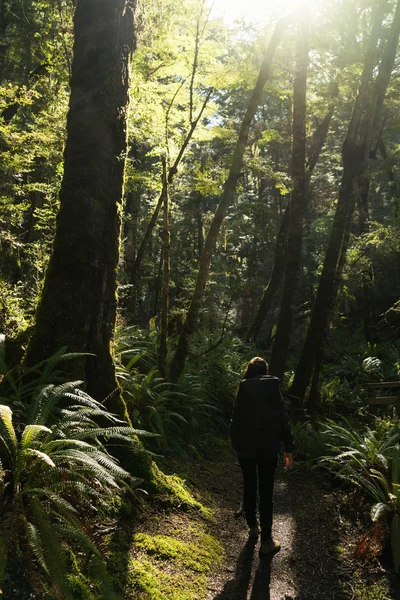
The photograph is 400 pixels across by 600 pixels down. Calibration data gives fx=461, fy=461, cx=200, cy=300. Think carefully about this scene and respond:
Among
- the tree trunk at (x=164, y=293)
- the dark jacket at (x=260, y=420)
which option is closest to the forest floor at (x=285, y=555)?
the dark jacket at (x=260, y=420)

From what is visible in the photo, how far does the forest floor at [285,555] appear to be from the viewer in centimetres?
407

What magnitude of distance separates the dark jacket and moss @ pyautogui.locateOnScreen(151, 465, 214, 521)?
86 centimetres

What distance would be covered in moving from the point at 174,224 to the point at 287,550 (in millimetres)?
21547

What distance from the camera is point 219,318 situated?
24.2m

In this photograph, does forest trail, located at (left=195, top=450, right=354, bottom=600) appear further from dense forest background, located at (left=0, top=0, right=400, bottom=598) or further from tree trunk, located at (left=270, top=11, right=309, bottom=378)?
tree trunk, located at (left=270, top=11, right=309, bottom=378)

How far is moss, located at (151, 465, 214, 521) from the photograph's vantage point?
4.92m

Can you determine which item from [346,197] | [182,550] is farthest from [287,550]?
[346,197]

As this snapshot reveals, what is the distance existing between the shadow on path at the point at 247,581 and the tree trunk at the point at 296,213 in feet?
22.6

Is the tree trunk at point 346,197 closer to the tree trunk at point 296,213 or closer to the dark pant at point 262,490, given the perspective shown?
the tree trunk at point 296,213

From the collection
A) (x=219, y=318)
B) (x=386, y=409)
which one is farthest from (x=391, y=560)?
(x=219, y=318)

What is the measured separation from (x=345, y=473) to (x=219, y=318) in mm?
17525

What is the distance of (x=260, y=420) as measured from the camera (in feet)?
16.0

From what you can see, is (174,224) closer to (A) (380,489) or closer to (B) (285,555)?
(A) (380,489)

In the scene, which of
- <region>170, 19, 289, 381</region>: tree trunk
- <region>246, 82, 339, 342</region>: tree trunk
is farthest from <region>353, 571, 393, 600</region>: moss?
<region>246, 82, 339, 342</region>: tree trunk
